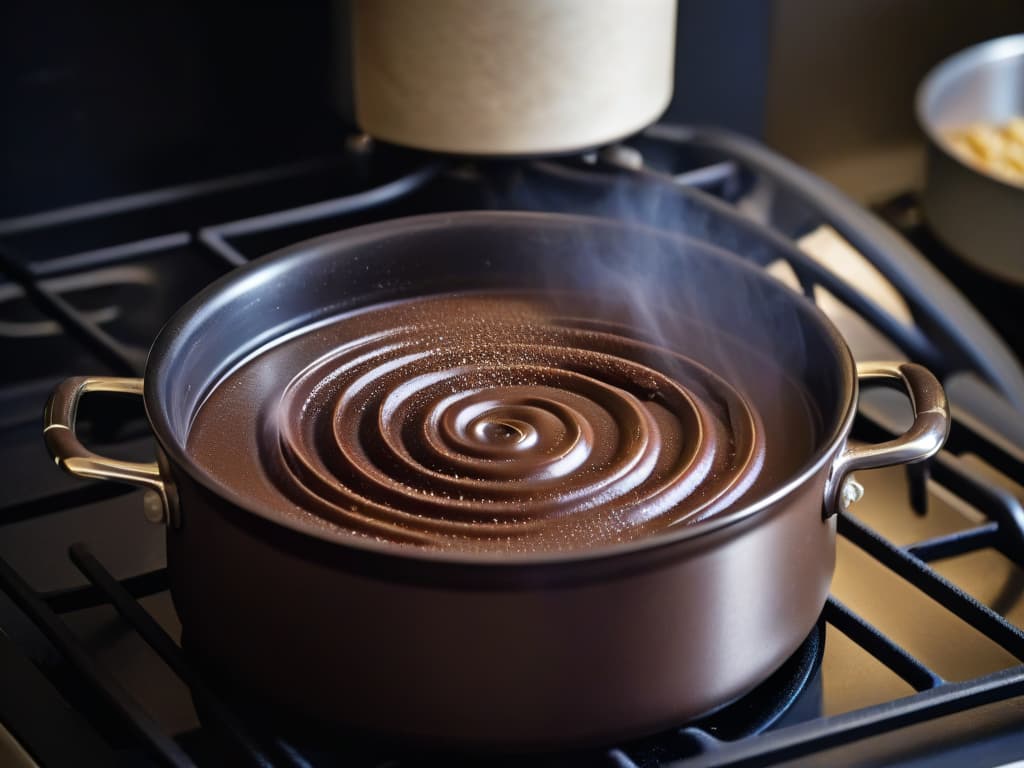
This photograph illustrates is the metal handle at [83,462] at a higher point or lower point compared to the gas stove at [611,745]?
higher

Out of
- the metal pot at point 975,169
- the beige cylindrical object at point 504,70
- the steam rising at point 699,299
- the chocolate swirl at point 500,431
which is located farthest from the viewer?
the metal pot at point 975,169

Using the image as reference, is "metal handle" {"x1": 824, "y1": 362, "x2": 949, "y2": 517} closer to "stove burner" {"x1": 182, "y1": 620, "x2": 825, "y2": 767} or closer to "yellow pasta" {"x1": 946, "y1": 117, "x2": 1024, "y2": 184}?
"stove burner" {"x1": 182, "y1": 620, "x2": 825, "y2": 767}

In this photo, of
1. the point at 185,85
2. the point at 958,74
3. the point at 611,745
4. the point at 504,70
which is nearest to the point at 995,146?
the point at 958,74

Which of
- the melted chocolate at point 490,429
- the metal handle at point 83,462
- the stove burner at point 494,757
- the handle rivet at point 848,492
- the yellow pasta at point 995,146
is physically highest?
the metal handle at point 83,462

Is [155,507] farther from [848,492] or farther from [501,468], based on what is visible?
[848,492]

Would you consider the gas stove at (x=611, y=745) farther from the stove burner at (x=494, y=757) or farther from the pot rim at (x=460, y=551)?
the pot rim at (x=460, y=551)

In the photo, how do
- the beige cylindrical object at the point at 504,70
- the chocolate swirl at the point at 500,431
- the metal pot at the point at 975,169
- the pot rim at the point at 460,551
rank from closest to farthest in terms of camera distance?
the pot rim at the point at 460,551, the chocolate swirl at the point at 500,431, the beige cylindrical object at the point at 504,70, the metal pot at the point at 975,169

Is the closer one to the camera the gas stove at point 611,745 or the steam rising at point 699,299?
the gas stove at point 611,745

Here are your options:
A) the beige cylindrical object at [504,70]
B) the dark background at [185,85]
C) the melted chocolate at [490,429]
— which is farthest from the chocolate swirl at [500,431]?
the dark background at [185,85]

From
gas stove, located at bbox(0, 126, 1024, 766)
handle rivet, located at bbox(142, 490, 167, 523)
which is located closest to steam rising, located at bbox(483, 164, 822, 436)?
gas stove, located at bbox(0, 126, 1024, 766)
